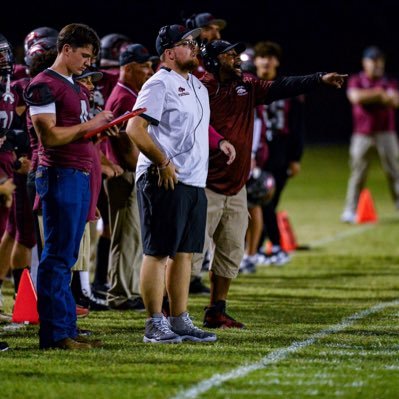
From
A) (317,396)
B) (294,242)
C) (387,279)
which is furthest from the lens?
(294,242)

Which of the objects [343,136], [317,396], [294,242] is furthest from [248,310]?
[343,136]

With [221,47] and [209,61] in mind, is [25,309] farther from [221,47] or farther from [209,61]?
[221,47]

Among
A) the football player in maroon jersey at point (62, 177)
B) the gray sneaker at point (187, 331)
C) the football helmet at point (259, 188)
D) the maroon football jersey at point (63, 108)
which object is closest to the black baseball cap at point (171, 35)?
the football player in maroon jersey at point (62, 177)

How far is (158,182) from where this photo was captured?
6805 mm

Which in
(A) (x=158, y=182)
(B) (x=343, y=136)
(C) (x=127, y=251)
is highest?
(A) (x=158, y=182)

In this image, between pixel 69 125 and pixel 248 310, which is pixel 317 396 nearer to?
pixel 69 125

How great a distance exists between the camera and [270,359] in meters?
6.34

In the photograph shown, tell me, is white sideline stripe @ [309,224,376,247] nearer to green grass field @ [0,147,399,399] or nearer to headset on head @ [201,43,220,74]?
green grass field @ [0,147,399,399]

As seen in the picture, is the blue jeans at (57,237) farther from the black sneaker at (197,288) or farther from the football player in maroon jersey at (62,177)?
the black sneaker at (197,288)

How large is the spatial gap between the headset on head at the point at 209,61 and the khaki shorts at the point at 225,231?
86 centimetres

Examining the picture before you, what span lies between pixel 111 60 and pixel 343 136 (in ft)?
73.4

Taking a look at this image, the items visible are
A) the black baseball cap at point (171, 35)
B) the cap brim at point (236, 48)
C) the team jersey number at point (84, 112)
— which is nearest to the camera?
the team jersey number at point (84, 112)

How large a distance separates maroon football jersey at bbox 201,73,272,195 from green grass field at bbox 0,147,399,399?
1.20m

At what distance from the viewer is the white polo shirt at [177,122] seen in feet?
22.3
